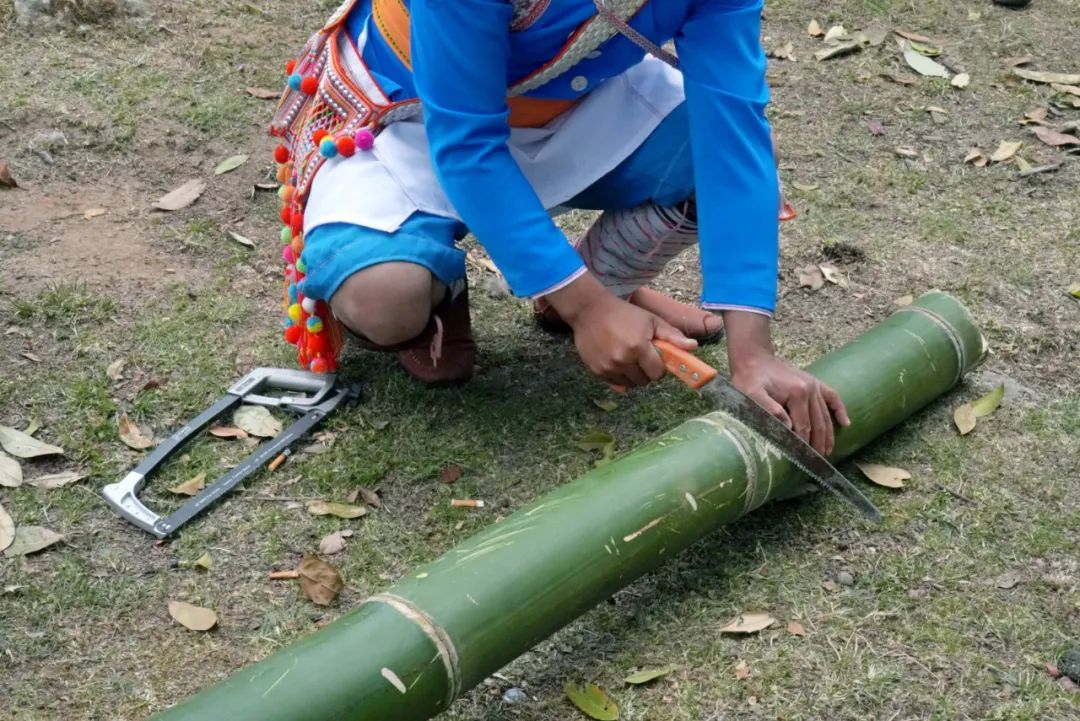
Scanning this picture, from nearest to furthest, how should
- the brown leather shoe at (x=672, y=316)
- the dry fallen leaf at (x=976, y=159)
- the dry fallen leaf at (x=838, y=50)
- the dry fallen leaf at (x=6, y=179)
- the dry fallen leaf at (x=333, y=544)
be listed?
the dry fallen leaf at (x=333, y=544) → the brown leather shoe at (x=672, y=316) → the dry fallen leaf at (x=6, y=179) → the dry fallen leaf at (x=976, y=159) → the dry fallen leaf at (x=838, y=50)

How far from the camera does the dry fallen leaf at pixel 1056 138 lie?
3770mm

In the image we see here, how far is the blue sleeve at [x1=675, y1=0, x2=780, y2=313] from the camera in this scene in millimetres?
2180

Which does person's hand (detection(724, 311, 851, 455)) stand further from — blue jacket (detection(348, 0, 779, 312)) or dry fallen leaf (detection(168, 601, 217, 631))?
dry fallen leaf (detection(168, 601, 217, 631))

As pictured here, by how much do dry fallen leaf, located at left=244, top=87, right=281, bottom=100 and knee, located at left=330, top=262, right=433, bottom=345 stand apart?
5.50 ft

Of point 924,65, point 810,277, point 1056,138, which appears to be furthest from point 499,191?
point 924,65

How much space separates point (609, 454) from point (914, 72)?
242 centimetres

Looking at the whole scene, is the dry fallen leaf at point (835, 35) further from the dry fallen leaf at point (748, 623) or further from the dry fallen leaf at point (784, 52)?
the dry fallen leaf at point (748, 623)

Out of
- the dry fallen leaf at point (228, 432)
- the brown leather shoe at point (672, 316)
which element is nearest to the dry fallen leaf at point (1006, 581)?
the brown leather shoe at point (672, 316)

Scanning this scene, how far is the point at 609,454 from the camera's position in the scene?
2.48 metres

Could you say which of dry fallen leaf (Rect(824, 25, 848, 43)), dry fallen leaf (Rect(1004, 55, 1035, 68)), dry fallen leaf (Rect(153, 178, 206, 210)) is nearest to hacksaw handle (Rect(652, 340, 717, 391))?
dry fallen leaf (Rect(153, 178, 206, 210))

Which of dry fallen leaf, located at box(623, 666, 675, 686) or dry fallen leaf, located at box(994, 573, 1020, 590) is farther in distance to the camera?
dry fallen leaf, located at box(994, 573, 1020, 590)

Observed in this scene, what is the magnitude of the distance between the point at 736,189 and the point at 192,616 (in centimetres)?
122

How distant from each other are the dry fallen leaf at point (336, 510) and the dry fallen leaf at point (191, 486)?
23cm

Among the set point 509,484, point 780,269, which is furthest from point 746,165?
point 780,269
